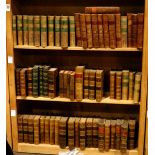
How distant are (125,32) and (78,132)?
0.98 metres

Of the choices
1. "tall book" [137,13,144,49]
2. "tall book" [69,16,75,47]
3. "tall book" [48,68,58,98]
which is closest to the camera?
"tall book" [137,13,144,49]

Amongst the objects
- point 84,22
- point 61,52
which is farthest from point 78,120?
point 84,22

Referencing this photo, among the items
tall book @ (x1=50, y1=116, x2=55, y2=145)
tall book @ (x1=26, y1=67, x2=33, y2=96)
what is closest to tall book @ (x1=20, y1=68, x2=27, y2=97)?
tall book @ (x1=26, y1=67, x2=33, y2=96)

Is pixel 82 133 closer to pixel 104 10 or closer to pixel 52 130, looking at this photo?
pixel 52 130

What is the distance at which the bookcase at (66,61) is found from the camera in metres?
2.67

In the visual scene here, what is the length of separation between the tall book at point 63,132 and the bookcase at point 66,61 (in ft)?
0.27

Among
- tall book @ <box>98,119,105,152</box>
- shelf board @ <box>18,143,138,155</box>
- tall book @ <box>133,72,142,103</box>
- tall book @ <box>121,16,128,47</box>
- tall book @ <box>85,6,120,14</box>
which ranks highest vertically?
tall book @ <box>85,6,120,14</box>

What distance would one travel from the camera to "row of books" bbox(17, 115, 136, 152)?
2.69 m

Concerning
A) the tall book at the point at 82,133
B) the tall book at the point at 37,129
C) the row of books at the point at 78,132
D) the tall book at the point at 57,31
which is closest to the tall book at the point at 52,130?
the row of books at the point at 78,132

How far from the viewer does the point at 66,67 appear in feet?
9.63

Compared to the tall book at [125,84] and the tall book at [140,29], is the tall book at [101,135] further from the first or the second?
the tall book at [140,29]

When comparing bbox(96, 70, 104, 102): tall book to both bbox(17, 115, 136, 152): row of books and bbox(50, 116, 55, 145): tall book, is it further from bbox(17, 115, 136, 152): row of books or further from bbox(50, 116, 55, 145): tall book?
bbox(50, 116, 55, 145): tall book

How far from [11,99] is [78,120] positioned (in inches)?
25.3

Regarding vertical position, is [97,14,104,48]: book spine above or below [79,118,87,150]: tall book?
above
